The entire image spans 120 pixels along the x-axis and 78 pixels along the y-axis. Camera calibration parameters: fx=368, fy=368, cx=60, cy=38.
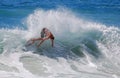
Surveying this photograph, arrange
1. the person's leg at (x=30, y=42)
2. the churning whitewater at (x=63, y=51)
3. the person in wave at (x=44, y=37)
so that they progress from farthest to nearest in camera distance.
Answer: the person's leg at (x=30, y=42)
the person in wave at (x=44, y=37)
the churning whitewater at (x=63, y=51)

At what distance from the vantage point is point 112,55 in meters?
16.4

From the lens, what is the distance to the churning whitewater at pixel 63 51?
13773 millimetres

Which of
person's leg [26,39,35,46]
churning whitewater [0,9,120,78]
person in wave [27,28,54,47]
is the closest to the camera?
churning whitewater [0,9,120,78]

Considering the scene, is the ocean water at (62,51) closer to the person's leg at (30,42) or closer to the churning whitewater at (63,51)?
the churning whitewater at (63,51)

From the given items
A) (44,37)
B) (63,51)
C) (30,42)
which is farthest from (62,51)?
(30,42)

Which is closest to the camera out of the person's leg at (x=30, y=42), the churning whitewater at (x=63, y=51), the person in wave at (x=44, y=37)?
the churning whitewater at (x=63, y=51)

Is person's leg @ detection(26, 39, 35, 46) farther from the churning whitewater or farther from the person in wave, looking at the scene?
the churning whitewater

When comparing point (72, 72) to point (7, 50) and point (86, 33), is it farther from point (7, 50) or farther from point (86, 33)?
point (86, 33)

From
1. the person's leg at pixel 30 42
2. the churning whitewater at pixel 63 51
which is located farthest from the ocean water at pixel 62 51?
the person's leg at pixel 30 42

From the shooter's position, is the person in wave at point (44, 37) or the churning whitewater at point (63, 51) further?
the person in wave at point (44, 37)

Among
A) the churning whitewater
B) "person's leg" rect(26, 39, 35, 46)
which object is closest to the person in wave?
"person's leg" rect(26, 39, 35, 46)

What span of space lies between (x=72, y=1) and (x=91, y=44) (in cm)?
2005

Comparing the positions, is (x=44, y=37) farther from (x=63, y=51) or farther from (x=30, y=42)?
(x=63, y=51)

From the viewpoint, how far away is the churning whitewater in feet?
45.2
